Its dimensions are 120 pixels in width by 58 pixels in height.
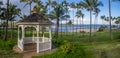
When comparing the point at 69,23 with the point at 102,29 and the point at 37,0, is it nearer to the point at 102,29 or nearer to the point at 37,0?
the point at 102,29

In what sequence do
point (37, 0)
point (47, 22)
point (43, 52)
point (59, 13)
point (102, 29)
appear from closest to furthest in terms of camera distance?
1. point (43, 52)
2. point (47, 22)
3. point (37, 0)
4. point (59, 13)
5. point (102, 29)

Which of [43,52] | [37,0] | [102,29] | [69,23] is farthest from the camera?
[102,29]

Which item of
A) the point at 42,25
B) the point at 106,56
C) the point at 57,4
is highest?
the point at 57,4

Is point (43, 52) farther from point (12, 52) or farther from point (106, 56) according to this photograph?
point (106, 56)

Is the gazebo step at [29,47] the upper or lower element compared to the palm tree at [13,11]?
lower

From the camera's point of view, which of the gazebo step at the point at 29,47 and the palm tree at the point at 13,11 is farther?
the palm tree at the point at 13,11

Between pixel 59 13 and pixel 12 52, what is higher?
pixel 59 13

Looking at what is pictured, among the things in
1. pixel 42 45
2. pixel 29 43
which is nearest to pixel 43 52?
pixel 42 45

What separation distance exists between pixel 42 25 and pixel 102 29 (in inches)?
2890

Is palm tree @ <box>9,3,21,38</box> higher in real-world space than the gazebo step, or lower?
higher

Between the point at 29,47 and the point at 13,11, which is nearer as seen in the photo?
the point at 29,47

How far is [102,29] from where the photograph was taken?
99062mm

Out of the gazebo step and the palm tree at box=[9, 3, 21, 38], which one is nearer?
the gazebo step

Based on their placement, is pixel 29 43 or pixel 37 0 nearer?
pixel 29 43
